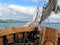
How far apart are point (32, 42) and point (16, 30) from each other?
61 centimetres

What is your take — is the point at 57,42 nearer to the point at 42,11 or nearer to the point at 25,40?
the point at 25,40

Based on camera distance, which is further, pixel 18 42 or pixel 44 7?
pixel 44 7

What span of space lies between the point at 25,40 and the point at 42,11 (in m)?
2.60

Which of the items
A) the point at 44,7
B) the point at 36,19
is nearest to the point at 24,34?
the point at 36,19

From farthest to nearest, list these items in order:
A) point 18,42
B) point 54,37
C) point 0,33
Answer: point 18,42, point 54,37, point 0,33

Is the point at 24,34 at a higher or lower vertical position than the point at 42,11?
lower

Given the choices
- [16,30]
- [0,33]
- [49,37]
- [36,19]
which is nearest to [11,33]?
[16,30]

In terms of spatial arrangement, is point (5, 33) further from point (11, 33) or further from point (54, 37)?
point (54, 37)

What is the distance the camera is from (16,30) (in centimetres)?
626

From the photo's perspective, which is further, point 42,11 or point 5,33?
point 42,11

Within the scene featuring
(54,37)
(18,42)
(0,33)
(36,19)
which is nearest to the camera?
(0,33)

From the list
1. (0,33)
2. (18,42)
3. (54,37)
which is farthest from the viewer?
(18,42)

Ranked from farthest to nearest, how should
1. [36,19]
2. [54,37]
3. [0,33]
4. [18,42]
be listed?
1. [36,19]
2. [18,42]
3. [54,37]
4. [0,33]

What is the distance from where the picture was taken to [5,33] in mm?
5812
